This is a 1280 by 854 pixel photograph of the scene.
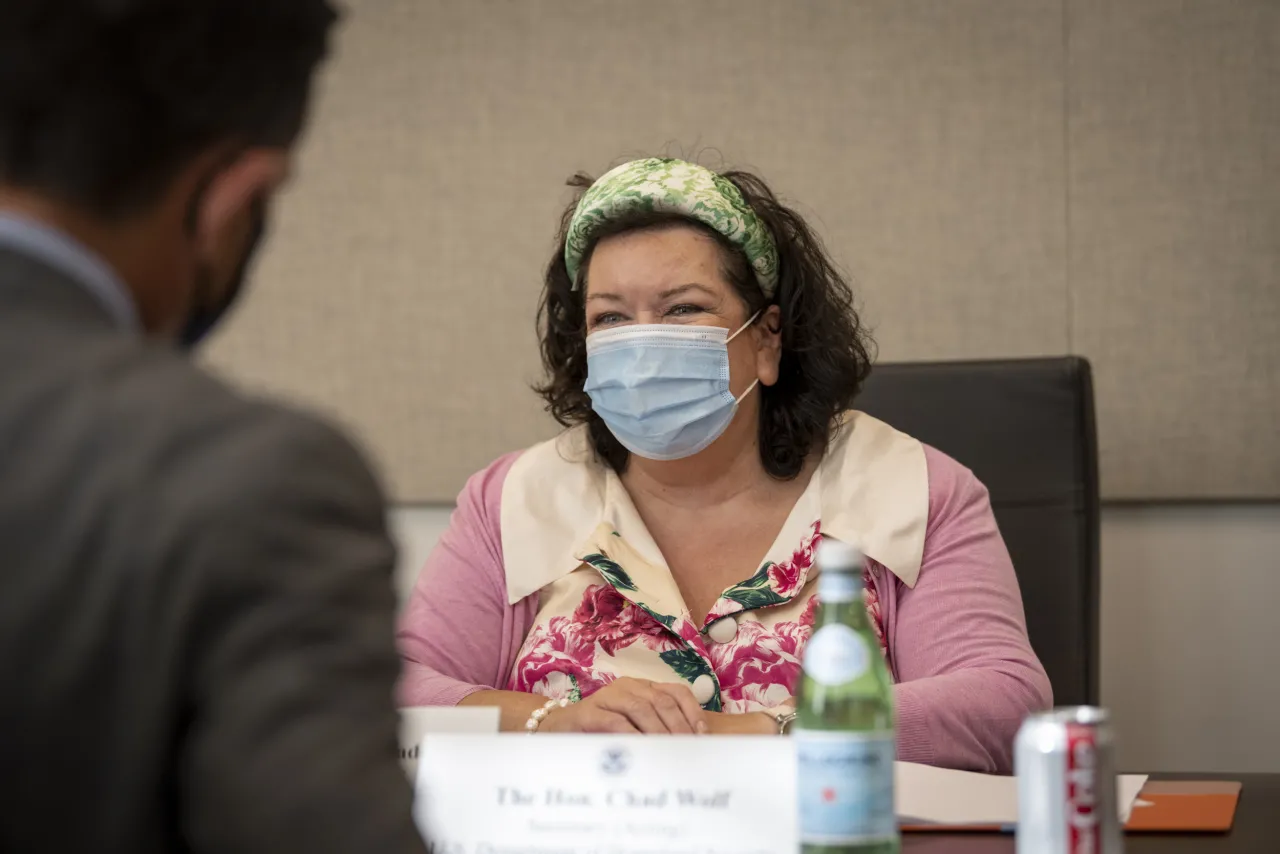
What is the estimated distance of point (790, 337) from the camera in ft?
6.40

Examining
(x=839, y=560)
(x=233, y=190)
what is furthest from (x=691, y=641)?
(x=233, y=190)

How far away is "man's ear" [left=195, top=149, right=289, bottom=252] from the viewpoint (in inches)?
26.4

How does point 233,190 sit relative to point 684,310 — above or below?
below

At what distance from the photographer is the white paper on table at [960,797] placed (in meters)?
1.15

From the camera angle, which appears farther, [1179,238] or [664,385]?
[1179,238]

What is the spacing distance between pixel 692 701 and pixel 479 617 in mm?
455

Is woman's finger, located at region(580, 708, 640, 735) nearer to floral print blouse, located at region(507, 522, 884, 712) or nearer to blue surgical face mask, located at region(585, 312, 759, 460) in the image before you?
floral print blouse, located at region(507, 522, 884, 712)

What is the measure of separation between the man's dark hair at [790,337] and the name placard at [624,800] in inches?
38.5

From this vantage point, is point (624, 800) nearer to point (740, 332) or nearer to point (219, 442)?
point (219, 442)

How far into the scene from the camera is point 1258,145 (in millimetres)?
2344

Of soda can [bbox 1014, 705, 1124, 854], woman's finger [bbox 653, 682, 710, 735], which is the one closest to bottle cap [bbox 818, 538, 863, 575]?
soda can [bbox 1014, 705, 1124, 854]

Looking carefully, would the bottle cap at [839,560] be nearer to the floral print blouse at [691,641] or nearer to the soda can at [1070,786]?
the soda can at [1070,786]

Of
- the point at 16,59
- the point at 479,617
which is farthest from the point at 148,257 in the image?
the point at 479,617

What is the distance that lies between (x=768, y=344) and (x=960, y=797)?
2.84ft
